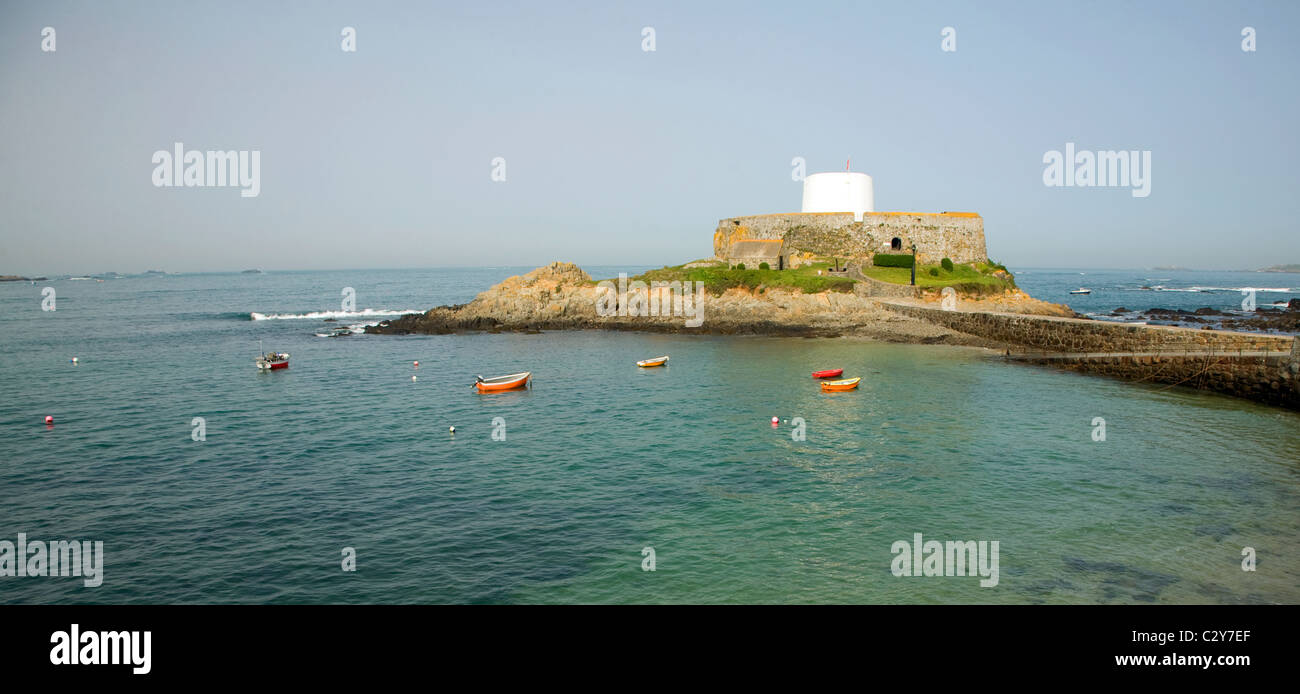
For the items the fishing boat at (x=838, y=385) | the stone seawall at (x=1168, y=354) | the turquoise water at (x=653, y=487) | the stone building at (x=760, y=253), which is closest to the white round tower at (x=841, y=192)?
the stone building at (x=760, y=253)

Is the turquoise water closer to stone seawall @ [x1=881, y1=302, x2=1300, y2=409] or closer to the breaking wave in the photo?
stone seawall @ [x1=881, y1=302, x2=1300, y2=409]

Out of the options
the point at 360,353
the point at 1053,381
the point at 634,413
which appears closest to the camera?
the point at 634,413

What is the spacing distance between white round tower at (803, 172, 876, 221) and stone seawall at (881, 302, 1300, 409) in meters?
27.1

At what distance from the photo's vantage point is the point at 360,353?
51.8m

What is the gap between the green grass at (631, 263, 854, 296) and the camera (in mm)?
61500

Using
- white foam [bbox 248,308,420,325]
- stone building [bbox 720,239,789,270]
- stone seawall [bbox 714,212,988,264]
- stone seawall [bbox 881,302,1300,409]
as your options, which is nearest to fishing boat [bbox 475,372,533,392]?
stone seawall [bbox 881,302,1300,409]

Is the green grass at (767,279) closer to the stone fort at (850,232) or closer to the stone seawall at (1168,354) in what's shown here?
the stone fort at (850,232)

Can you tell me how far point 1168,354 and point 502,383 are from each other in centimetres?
3331

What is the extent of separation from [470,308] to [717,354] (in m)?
30.9

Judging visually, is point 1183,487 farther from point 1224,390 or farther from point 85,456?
point 85,456

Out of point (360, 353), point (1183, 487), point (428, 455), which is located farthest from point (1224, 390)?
point (360, 353)

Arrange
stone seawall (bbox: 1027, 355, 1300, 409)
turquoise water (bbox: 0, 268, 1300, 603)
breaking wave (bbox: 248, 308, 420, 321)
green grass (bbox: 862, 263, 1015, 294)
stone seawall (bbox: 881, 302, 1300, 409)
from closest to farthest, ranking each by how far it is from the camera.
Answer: turquoise water (bbox: 0, 268, 1300, 603) < stone seawall (bbox: 1027, 355, 1300, 409) < stone seawall (bbox: 881, 302, 1300, 409) < green grass (bbox: 862, 263, 1015, 294) < breaking wave (bbox: 248, 308, 420, 321)

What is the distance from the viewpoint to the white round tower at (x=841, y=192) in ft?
240
